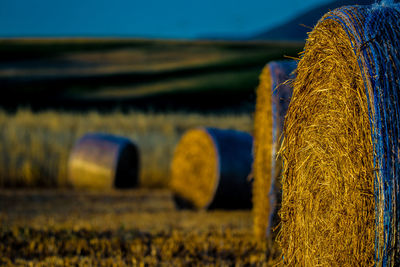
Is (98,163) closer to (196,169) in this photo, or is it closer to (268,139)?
(196,169)

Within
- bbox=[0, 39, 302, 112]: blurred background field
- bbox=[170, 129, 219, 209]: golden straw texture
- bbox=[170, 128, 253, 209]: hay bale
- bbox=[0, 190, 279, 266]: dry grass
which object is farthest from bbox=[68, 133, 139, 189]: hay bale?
bbox=[0, 39, 302, 112]: blurred background field

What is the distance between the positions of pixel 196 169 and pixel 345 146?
521 cm

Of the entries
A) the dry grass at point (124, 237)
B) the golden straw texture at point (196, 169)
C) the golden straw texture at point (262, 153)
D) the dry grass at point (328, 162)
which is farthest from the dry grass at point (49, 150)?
the dry grass at point (328, 162)

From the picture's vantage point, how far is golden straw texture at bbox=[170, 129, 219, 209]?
8.04 metres

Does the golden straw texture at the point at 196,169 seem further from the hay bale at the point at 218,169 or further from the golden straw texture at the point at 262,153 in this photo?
the golden straw texture at the point at 262,153

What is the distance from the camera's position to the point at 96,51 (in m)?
39.0

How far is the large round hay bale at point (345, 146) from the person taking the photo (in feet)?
9.30

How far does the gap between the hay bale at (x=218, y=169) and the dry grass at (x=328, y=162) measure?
395cm

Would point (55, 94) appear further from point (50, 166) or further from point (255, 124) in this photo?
point (255, 124)

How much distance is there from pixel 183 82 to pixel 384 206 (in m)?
31.1

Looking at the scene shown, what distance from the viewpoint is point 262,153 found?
590 centimetres

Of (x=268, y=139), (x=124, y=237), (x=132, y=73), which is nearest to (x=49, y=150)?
(x=124, y=237)

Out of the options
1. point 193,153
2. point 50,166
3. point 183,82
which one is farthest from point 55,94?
point 193,153

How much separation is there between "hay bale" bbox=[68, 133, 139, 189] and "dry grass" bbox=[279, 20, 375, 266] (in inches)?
278
